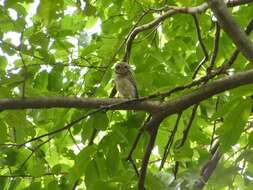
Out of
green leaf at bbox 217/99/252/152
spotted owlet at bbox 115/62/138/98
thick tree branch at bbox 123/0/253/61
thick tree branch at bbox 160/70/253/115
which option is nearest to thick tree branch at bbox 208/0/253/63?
thick tree branch at bbox 160/70/253/115

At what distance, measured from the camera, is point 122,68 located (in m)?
3.96

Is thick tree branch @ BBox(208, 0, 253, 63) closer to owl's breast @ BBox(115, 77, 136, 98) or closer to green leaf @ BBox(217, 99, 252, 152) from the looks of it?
green leaf @ BBox(217, 99, 252, 152)

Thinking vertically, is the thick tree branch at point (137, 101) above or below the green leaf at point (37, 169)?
above

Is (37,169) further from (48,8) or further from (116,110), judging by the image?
(48,8)

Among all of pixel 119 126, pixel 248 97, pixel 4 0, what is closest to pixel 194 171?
pixel 248 97

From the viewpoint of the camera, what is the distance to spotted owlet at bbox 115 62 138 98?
3848 mm

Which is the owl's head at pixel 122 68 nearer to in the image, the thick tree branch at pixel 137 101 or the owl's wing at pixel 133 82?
the owl's wing at pixel 133 82

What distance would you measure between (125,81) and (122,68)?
10 centimetres

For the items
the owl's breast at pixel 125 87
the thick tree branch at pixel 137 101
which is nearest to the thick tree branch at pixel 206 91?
the thick tree branch at pixel 137 101

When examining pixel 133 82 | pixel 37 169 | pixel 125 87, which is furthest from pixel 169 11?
pixel 37 169

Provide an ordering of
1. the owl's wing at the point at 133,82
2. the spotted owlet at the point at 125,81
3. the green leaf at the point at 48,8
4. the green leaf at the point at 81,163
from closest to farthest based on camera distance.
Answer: the green leaf at the point at 48,8 < the green leaf at the point at 81,163 < the owl's wing at the point at 133,82 < the spotted owlet at the point at 125,81

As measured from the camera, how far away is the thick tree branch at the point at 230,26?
253 cm

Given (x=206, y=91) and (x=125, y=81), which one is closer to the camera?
(x=206, y=91)

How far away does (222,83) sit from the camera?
283 cm
